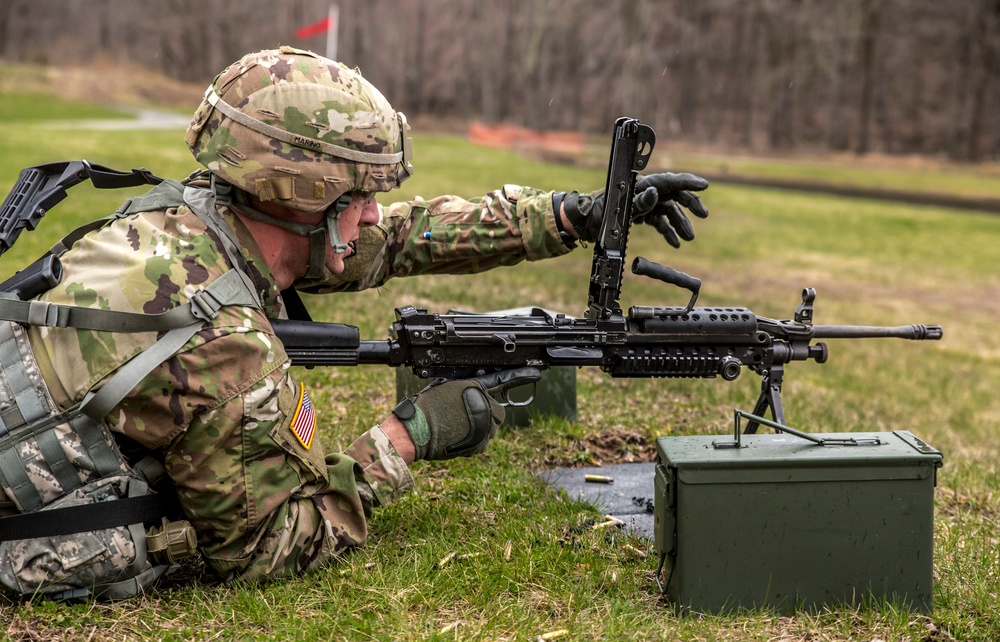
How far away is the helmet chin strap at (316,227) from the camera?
3.36 meters

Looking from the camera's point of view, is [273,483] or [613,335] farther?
[613,335]

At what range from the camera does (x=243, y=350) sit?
302 cm

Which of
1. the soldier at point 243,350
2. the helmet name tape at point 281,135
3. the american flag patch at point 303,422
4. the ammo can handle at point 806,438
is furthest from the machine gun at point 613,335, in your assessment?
the helmet name tape at point 281,135

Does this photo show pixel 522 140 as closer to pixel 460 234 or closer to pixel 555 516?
pixel 460 234

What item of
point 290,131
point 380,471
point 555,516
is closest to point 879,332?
point 555,516

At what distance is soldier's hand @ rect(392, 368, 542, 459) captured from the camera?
3504 mm

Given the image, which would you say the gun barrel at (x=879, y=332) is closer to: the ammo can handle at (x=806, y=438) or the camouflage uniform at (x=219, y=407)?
the ammo can handle at (x=806, y=438)

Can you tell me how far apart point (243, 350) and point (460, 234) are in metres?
1.56

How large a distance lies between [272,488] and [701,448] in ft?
4.80

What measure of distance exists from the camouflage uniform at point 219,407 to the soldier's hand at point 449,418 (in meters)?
0.12

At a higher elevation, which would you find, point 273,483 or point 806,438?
point 806,438

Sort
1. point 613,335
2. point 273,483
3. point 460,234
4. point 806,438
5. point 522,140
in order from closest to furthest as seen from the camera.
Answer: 1. point 273,483
2. point 806,438
3. point 613,335
4. point 460,234
5. point 522,140

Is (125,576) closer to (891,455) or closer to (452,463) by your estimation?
(452,463)

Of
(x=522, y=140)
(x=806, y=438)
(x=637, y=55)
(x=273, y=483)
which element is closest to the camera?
(x=273, y=483)
